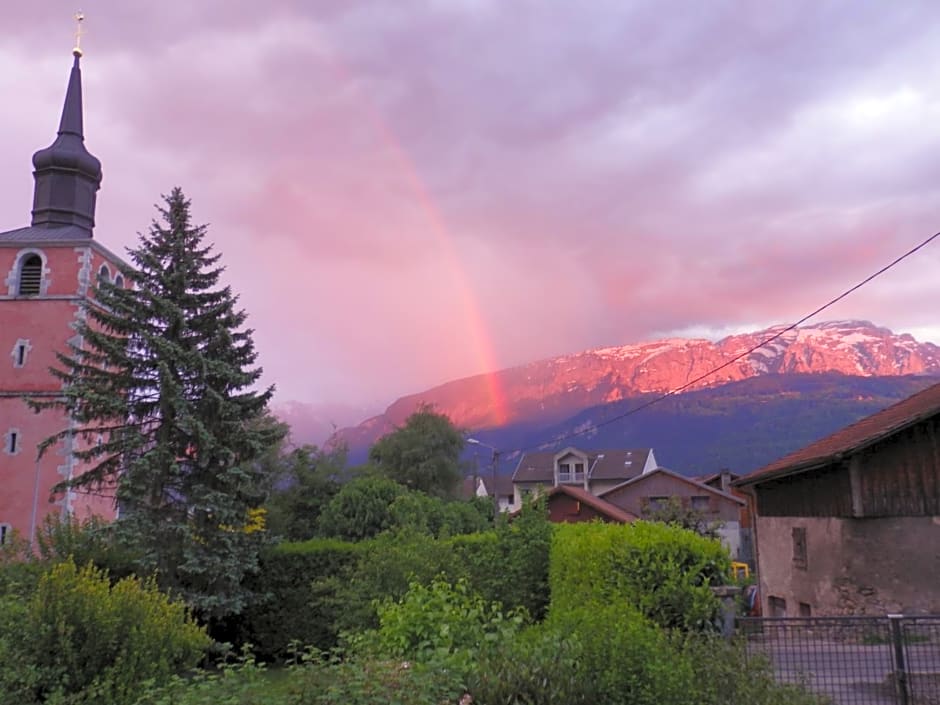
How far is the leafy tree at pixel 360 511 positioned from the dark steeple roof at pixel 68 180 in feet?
60.3

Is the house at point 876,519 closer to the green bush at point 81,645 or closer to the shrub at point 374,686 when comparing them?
the shrub at point 374,686

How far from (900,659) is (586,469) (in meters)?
82.5

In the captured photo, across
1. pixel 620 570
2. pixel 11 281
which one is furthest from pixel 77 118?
pixel 620 570

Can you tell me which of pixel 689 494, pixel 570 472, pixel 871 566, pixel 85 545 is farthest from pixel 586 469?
pixel 85 545

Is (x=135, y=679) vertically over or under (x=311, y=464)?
under

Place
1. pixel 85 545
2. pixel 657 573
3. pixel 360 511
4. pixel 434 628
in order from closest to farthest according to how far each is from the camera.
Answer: pixel 657 573
pixel 434 628
pixel 85 545
pixel 360 511

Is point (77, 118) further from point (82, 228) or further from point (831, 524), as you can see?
point (831, 524)

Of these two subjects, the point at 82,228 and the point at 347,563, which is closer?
the point at 347,563

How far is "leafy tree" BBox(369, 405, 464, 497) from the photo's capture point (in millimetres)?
55250

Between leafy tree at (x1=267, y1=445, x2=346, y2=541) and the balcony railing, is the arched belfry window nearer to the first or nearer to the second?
leafy tree at (x1=267, y1=445, x2=346, y2=541)

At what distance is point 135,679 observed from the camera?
24.9ft

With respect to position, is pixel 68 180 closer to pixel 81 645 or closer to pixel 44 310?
pixel 44 310

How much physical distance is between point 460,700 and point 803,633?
5147mm

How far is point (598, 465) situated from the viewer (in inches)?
3627
